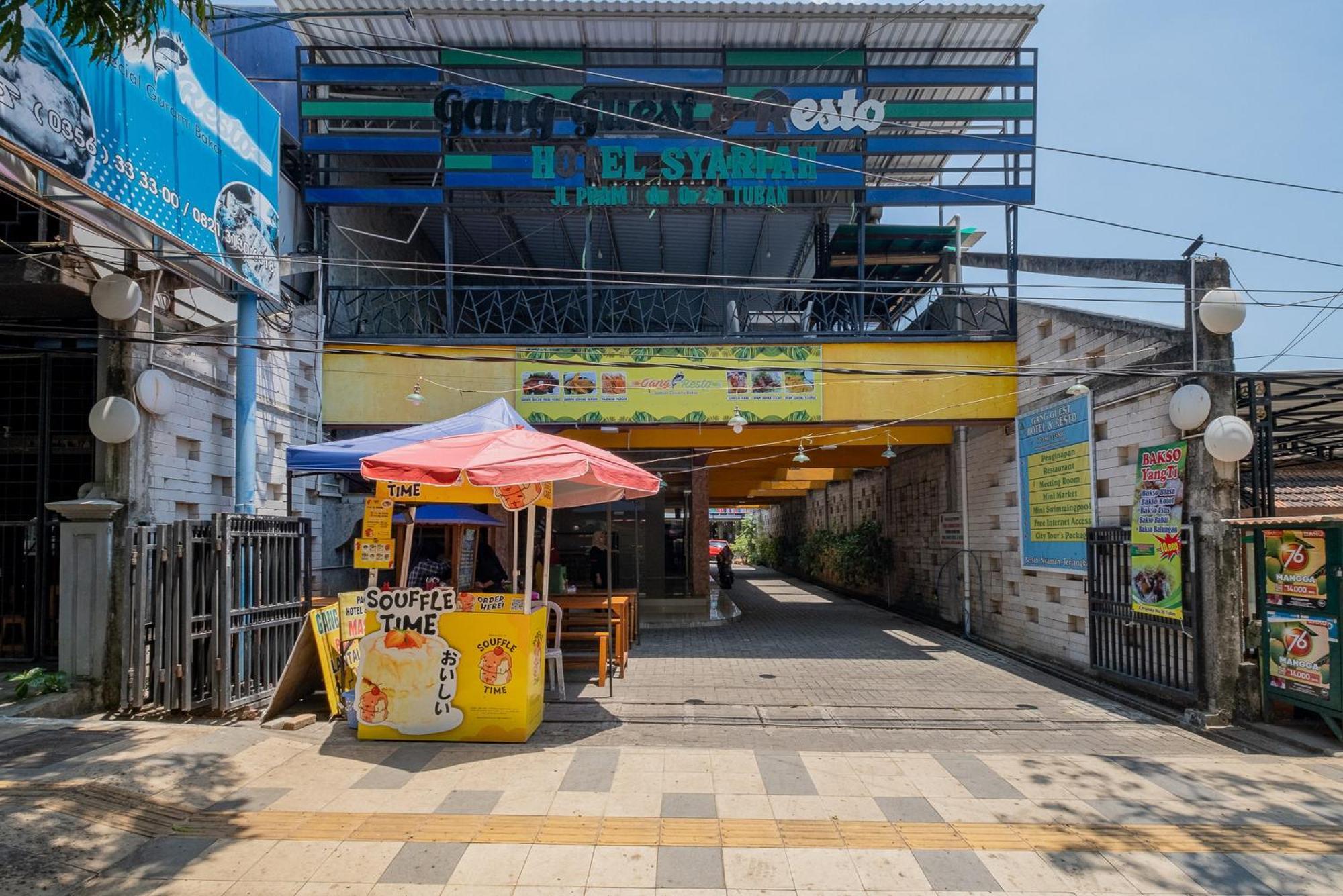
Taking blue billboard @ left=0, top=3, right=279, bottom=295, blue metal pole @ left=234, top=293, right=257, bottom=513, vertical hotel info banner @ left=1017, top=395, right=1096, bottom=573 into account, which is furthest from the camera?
vertical hotel info banner @ left=1017, top=395, right=1096, bottom=573

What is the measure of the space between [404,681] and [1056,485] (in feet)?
27.7

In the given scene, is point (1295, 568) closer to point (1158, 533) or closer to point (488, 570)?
point (1158, 533)

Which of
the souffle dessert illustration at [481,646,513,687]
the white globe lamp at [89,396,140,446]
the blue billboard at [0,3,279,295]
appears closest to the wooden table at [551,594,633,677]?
the souffle dessert illustration at [481,646,513,687]

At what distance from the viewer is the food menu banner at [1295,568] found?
7008 millimetres

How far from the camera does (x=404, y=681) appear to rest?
681 cm

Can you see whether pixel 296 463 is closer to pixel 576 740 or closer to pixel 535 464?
pixel 535 464

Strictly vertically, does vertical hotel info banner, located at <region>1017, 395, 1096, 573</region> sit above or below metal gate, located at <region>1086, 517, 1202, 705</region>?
above

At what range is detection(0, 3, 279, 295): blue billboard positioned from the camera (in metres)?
6.14

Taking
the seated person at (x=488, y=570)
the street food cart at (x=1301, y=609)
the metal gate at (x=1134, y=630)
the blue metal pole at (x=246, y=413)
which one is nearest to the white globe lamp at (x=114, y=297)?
the blue metal pole at (x=246, y=413)

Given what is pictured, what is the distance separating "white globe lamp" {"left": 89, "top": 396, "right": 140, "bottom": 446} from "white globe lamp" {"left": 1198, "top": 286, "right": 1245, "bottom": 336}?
10352mm

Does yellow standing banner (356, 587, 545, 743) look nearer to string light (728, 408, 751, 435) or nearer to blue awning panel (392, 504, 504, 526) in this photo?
blue awning panel (392, 504, 504, 526)

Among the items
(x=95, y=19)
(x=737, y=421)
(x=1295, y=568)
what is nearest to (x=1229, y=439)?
(x=1295, y=568)

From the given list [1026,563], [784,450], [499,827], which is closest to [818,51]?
[784,450]

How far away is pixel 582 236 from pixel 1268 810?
13.5 meters
